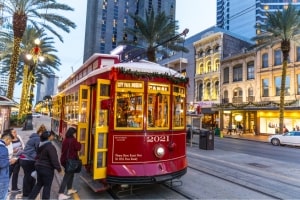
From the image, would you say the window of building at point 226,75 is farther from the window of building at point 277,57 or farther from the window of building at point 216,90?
the window of building at point 277,57

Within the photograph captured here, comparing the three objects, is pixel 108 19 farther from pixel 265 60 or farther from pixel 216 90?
pixel 265 60

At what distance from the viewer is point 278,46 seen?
30953mm

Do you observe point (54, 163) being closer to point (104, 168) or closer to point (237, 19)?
point (104, 168)

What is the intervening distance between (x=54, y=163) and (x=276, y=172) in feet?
29.7

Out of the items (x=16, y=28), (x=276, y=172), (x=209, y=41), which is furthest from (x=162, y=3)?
(x=276, y=172)

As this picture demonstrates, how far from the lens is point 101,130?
21.5 ft

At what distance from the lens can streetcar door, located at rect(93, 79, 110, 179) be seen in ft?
21.2

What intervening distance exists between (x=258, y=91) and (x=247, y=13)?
95.7 metres

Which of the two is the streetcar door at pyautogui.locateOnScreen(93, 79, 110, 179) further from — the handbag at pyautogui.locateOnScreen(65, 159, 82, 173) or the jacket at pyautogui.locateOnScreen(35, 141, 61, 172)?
the jacket at pyautogui.locateOnScreen(35, 141, 61, 172)

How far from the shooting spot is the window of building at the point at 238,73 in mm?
36000

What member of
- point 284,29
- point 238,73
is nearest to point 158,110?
point 284,29

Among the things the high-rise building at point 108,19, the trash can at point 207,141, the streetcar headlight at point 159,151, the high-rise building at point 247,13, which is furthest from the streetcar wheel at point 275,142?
the high-rise building at point 108,19

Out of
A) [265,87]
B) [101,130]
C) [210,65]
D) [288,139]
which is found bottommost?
[288,139]

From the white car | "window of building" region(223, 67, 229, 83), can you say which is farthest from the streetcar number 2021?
"window of building" region(223, 67, 229, 83)
